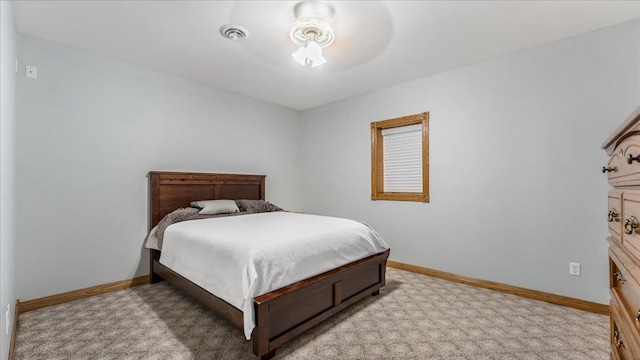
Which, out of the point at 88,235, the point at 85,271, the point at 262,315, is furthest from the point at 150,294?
the point at 262,315

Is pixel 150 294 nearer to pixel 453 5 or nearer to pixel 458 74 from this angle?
pixel 453 5

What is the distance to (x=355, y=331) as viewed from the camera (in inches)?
83.6

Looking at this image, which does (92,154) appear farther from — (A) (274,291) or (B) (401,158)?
(B) (401,158)

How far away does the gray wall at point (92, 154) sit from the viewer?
254 cm

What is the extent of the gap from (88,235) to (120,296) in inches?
27.7

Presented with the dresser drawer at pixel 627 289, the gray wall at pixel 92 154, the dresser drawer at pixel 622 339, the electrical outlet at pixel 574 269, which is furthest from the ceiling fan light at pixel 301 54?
the electrical outlet at pixel 574 269

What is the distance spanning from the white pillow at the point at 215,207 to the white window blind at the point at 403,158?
2.18m

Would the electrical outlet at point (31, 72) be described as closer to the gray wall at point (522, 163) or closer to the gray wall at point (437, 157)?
the gray wall at point (437, 157)

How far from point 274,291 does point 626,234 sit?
174cm

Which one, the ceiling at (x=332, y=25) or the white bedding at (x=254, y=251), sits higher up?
the ceiling at (x=332, y=25)

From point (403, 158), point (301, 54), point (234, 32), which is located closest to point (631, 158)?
point (301, 54)

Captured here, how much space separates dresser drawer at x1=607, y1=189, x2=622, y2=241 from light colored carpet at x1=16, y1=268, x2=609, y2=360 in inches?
43.6

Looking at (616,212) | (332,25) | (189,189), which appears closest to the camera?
(616,212)

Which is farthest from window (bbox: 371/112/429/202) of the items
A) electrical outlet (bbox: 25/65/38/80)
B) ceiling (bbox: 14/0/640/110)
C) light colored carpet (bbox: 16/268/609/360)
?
electrical outlet (bbox: 25/65/38/80)
